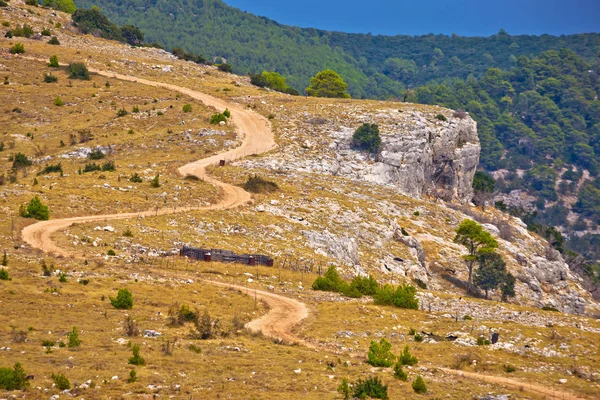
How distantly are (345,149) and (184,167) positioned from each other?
2354 centimetres

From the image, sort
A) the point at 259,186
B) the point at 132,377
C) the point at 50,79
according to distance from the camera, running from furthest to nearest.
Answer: the point at 50,79, the point at 259,186, the point at 132,377

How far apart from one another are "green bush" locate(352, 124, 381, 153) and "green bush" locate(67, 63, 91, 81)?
38360 mm

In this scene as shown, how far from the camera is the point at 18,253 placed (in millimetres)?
44281

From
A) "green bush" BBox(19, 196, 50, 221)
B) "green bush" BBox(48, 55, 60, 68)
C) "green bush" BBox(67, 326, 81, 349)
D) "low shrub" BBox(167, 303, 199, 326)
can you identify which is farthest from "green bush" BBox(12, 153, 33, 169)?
"green bush" BBox(67, 326, 81, 349)

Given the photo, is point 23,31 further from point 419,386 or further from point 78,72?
point 419,386

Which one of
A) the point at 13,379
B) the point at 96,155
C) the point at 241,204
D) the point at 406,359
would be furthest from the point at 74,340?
the point at 96,155

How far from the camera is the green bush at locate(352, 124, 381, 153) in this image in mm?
91812

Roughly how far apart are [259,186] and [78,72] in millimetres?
44976

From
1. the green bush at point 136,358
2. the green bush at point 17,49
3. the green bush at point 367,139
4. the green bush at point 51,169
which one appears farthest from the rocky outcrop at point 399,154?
the green bush at point 136,358

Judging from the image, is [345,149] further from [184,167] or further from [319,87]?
[319,87]

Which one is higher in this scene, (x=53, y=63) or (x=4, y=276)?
(x=53, y=63)

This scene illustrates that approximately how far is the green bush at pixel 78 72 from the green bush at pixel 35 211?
53.6 m

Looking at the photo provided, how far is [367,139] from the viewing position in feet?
301

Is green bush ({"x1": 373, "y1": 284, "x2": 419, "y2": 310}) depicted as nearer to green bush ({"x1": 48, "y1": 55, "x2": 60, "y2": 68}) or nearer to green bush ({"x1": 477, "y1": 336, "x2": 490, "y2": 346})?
green bush ({"x1": 477, "y1": 336, "x2": 490, "y2": 346})
